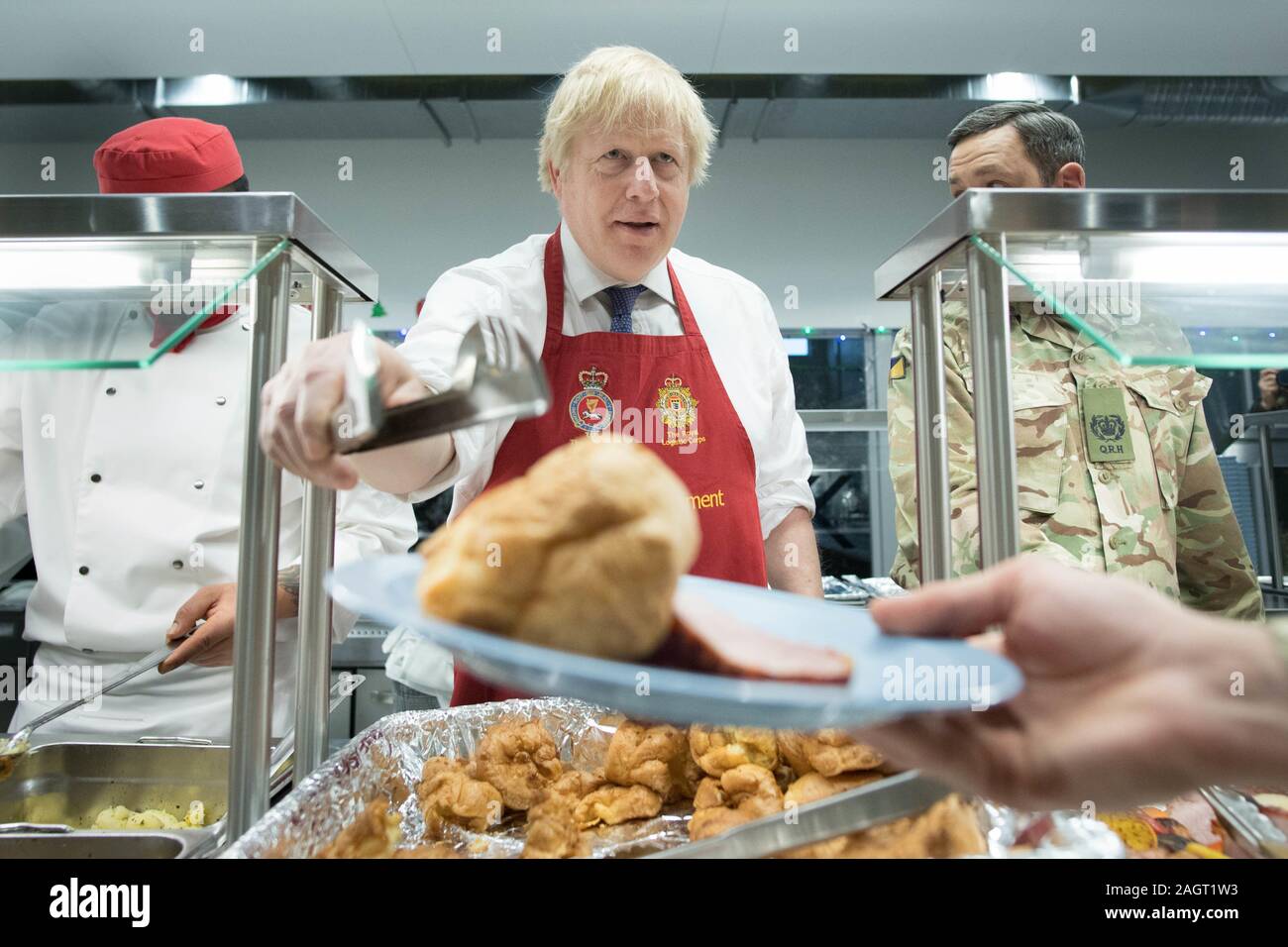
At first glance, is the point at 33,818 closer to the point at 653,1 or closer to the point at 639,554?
the point at 639,554

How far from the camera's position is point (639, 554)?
45cm

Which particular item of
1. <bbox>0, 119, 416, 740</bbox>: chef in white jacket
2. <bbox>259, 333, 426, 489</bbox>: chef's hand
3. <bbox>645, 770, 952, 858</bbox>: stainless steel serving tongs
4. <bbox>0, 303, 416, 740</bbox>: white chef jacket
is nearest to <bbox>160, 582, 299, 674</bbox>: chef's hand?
Result: <bbox>0, 119, 416, 740</bbox>: chef in white jacket

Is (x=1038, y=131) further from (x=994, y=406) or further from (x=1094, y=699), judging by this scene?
(x=1094, y=699)

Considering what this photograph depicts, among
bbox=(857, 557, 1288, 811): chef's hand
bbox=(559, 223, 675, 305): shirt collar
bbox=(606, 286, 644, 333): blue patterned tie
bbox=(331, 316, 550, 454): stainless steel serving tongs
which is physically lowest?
bbox=(857, 557, 1288, 811): chef's hand

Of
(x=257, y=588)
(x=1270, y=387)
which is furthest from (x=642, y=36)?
A: (x=257, y=588)

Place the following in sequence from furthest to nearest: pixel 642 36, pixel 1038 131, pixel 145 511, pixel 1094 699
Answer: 1. pixel 642 36
2. pixel 1038 131
3. pixel 145 511
4. pixel 1094 699

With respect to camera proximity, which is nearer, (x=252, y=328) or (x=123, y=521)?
(x=252, y=328)

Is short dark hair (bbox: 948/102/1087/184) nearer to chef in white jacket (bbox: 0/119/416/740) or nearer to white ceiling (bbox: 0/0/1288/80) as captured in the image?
chef in white jacket (bbox: 0/119/416/740)

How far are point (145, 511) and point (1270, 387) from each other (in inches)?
85.0

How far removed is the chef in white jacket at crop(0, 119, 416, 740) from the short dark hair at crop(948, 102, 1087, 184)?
124 cm

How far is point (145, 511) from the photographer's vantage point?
133 centimetres

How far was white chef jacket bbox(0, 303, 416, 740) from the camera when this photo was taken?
48.2 inches

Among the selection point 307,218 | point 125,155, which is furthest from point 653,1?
point 307,218
